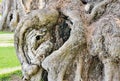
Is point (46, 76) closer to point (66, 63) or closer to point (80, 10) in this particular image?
point (66, 63)

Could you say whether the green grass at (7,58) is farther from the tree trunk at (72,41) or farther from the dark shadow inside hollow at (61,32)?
the dark shadow inside hollow at (61,32)

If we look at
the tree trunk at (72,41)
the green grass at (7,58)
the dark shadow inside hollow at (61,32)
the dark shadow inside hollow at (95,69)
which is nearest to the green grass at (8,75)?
the green grass at (7,58)

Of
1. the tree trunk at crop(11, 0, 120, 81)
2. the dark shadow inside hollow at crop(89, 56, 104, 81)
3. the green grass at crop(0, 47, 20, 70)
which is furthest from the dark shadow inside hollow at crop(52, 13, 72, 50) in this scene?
the green grass at crop(0, 47, 20, 70)

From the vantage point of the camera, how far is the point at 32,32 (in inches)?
280

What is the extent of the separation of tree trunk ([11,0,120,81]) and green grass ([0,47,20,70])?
3496 millimetres

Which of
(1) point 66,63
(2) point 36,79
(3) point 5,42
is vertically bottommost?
(3) point 5,42

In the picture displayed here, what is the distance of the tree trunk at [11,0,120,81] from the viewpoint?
617cm

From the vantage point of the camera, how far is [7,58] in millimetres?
12109

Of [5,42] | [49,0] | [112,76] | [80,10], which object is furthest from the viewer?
[5,42]

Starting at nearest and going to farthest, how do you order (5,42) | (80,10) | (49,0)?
(80,10)
(49,0)
(5,42)

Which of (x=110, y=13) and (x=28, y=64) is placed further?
(x=28, y=64)

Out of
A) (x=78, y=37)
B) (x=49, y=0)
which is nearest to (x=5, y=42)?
(x=49, y=0)

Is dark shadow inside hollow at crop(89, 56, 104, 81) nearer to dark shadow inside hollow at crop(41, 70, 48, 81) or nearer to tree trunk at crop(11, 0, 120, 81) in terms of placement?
tree trunk at crop(11, 0, 120, 81)

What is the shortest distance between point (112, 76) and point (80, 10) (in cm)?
118
